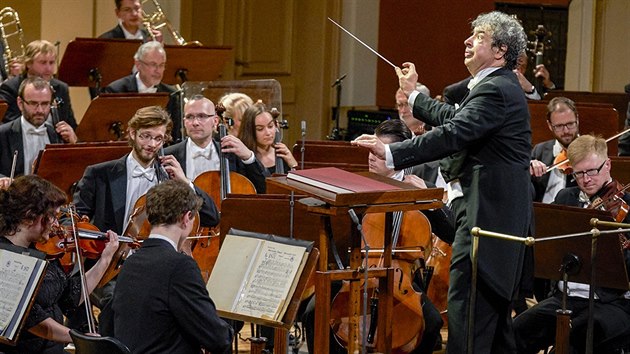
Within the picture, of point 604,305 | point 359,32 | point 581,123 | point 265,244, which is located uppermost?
point 359,32

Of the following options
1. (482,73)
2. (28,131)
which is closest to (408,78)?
(482,73)

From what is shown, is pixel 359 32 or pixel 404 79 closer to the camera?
pixel 404 79

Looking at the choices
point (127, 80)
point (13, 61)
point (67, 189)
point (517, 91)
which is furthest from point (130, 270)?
point (13, 61)

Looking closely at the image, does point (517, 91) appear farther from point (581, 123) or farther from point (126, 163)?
point (581, 123)

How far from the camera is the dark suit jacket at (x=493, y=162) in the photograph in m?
3.77

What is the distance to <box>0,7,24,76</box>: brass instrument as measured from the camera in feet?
24.5

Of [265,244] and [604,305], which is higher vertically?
[265,244]

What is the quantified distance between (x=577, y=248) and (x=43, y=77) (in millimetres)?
3590

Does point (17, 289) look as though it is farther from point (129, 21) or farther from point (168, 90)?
point (129, 21)

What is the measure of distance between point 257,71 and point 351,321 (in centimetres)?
573

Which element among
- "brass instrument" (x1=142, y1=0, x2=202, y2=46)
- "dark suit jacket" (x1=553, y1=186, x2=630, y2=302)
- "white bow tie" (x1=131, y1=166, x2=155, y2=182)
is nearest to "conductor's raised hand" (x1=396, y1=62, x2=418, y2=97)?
"dark suit jacket" (x1=553, y1=186, x2=630, y2=302)

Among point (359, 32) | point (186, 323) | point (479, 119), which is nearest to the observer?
point (186, 323)

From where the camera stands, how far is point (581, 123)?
6.25 metres

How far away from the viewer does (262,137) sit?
5633mm
